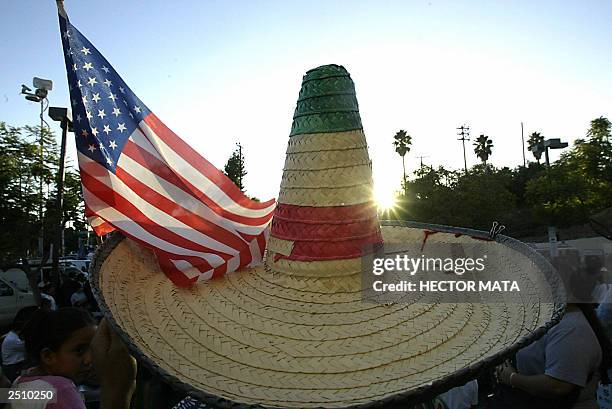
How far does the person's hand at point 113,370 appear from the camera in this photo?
2.03 m

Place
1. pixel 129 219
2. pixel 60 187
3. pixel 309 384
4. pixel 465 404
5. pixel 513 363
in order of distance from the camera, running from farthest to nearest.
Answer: pixel 60 187
pixel 465 404
pixel 513 363
pixel 129 219
pixel 309 384

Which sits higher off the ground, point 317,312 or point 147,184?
point 147,184

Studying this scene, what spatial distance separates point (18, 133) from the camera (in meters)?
15.4

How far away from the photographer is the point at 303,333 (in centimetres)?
209

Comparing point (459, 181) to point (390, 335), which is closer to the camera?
point (390, 335)

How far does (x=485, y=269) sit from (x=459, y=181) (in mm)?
36434

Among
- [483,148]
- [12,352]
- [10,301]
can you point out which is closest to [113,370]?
[12,352]

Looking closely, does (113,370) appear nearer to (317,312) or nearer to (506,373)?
(317,312)

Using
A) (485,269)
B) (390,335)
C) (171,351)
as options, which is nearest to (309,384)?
→ (390,335)

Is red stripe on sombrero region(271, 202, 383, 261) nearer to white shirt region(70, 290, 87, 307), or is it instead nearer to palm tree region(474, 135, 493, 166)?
white shirt region(70, 290, 87, 307)

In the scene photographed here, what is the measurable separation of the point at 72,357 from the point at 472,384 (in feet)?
11.8

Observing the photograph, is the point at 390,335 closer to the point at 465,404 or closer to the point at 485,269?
the point at 485,269

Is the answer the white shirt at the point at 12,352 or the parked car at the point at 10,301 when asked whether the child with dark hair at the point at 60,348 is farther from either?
the parked car at the point at 10,301

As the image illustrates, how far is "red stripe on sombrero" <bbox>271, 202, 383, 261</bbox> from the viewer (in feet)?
7.69
